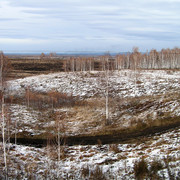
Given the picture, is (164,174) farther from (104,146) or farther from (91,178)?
(104,146)

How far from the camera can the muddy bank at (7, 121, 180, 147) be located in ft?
63.3

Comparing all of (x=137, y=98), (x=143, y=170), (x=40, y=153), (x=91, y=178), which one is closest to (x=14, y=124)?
(x=40, y=153)

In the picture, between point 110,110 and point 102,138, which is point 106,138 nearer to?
point 102,138

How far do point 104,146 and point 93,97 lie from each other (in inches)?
798

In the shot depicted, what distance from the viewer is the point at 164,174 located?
460 inches

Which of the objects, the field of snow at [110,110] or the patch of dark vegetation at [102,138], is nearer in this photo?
the patch of dark vegetation at [102,138]

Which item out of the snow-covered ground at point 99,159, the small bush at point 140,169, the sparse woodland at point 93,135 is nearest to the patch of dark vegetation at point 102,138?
the sparse woodland at point 93,135

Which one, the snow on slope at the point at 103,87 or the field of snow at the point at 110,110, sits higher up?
the snow on slope at the point at 103,87

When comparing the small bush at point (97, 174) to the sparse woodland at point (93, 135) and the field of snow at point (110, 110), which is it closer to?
the sparse woodland at point (93, 135)

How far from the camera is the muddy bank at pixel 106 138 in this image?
63.3 feet

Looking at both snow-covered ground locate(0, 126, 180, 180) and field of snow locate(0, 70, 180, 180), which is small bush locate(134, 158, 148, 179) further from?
snow-covered ground locate(0, 126, 180, 180)

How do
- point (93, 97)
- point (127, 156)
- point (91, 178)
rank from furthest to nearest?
point (93, 97)
point (127, 156)
point (91, 178)

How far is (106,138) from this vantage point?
2028cm

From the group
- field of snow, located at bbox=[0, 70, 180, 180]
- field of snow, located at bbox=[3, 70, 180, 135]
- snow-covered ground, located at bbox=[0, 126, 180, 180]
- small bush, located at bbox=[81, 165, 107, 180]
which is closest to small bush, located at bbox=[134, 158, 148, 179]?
field of snow, located at bbox=[0, 70, 180, 180]
